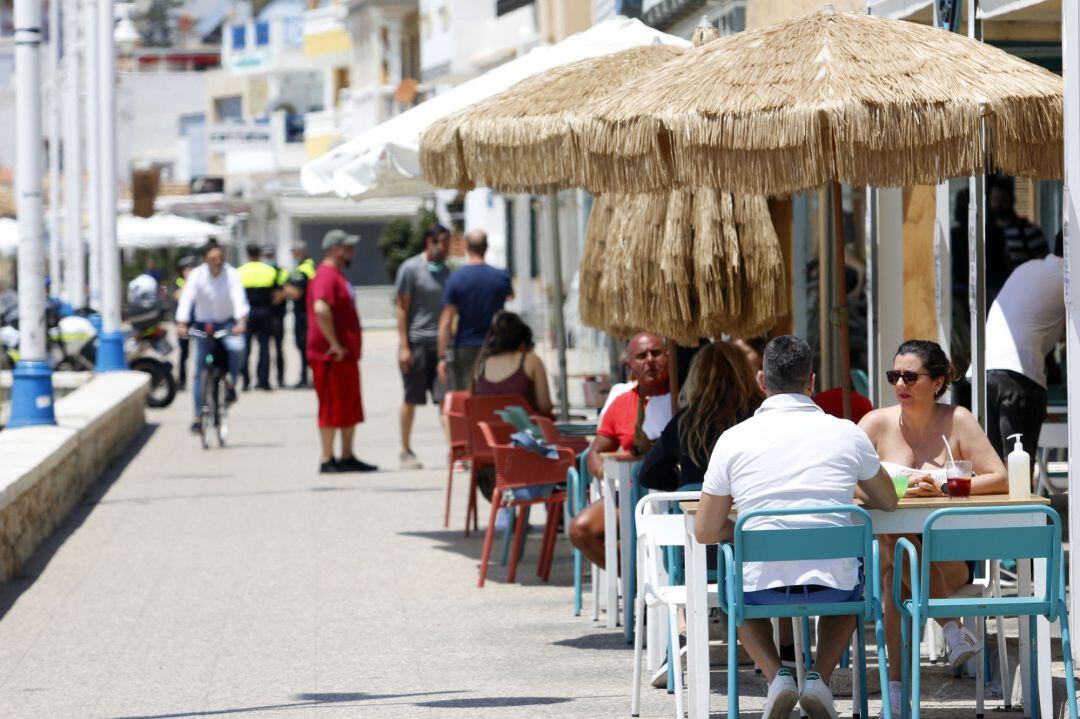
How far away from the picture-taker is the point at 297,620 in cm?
876

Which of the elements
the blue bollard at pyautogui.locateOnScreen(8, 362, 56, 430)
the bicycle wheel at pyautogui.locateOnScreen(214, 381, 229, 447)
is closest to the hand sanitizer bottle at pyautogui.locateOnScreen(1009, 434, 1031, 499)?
the blue bollard at pyautogui.locateOnScreen(8, 362, 56, 430)

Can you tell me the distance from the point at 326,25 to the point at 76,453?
164 ft

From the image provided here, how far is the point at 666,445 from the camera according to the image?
739cm

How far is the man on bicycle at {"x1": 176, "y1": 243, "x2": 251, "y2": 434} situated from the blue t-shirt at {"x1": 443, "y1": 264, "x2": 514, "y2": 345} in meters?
4.19

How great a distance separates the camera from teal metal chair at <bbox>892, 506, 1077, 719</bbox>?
5.80 m

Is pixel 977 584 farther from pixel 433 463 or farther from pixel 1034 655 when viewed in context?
pixel 433 463

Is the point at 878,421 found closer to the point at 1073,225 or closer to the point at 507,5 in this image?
the point at 1073,225

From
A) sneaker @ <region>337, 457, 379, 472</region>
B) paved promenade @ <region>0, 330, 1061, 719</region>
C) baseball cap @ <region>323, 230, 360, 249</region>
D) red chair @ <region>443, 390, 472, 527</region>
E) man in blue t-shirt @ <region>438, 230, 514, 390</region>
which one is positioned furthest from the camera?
sneaker @ <region>337, 457, 379, 472</region>

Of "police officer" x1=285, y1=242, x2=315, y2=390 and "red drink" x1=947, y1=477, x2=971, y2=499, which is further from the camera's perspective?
"police officer" x1=285, y1=242, x2=315, y2=390

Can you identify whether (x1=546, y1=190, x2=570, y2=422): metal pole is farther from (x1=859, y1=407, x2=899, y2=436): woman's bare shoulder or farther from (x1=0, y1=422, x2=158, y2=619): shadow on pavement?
(x1=859, y1=407, x2=899, y2=436): woman's bare shoulder

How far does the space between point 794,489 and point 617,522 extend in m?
2.46

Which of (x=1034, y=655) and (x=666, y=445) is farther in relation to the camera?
(x=666, y=445)

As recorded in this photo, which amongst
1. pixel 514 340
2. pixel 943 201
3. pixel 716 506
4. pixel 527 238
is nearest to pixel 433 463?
pixel 514 340

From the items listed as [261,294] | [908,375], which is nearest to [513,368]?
[908,375]
